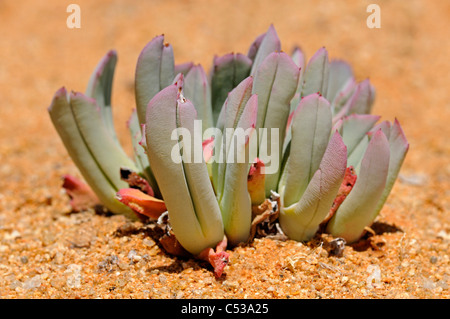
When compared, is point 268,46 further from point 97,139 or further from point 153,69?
point 97,139

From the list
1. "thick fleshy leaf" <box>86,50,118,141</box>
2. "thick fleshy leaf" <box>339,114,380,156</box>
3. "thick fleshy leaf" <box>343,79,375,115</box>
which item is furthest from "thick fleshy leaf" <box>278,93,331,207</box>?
"thick fleshy leaf" <box>86,50,118,141</box>

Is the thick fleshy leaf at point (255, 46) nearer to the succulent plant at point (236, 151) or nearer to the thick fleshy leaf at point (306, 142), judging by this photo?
the succulent plant at point (236, 151)

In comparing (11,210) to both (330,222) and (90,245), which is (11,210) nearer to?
(90,245)

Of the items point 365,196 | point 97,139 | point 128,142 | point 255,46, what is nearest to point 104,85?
point 97,139

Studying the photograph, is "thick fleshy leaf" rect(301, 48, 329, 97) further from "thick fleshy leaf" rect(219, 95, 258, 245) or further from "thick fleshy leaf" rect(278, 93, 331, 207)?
"thick fleshy leaf" rect(219, 95, 258, 245)

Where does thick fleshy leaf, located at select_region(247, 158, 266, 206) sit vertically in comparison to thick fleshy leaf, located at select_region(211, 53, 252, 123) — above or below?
below
